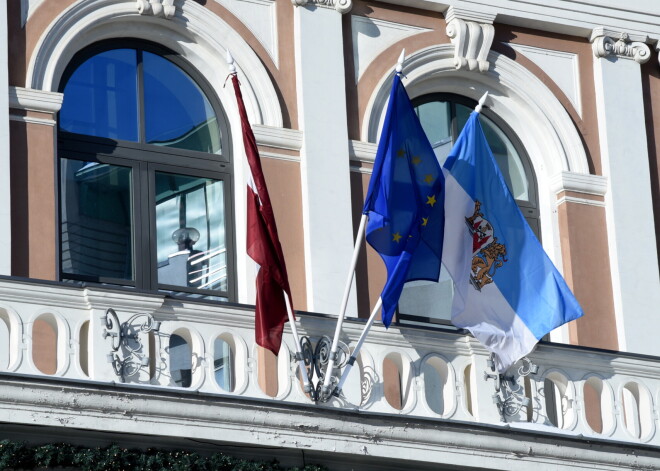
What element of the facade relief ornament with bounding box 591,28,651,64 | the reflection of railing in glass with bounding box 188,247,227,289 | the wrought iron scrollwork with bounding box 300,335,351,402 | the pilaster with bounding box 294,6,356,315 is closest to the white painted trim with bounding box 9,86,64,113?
the reflection of railing in glass with bounding box 188,247,227,289

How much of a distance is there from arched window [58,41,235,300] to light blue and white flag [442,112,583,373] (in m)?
1.94

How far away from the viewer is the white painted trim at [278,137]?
18.3 m

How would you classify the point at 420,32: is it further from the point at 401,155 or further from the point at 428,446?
the point at 428,446

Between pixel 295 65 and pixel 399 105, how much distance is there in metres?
1.82

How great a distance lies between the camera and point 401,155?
55.9ft

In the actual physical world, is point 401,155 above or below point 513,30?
below

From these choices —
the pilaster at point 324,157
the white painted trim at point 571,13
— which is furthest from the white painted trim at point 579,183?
the pilaster at point 324,157

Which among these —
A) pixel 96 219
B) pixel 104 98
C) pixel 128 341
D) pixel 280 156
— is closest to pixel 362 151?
pixel 280 156

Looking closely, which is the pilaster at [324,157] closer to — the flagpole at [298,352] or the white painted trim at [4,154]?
the flagpole at [298,352]

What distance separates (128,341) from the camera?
1559cm

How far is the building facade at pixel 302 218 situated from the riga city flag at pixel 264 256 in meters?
0.18

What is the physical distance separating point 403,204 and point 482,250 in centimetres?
103

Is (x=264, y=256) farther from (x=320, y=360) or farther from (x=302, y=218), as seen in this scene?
(x=302, y=218)

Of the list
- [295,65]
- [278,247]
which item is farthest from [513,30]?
[278,247]
